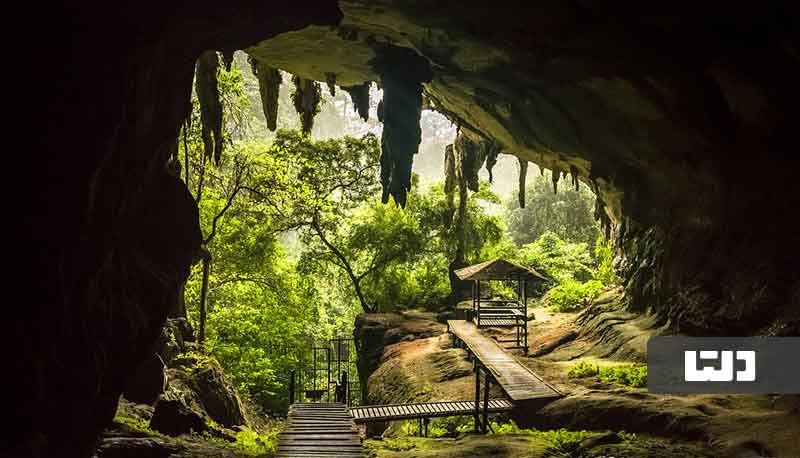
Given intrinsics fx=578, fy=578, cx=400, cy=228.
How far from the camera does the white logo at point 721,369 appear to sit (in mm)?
12438

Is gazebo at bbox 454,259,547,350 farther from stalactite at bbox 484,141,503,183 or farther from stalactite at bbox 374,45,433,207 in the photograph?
stalactite at bbox 484,141,503,183

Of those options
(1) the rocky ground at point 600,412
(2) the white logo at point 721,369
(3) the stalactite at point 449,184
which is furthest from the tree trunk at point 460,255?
(2) the white logo at point 721,369

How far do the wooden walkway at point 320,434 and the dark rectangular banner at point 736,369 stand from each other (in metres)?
7.35

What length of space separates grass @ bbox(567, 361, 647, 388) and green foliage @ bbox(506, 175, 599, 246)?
3179cm

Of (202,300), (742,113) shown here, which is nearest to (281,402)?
(202,300)

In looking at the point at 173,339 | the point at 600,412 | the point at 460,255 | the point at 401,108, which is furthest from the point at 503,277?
the point at 173,339

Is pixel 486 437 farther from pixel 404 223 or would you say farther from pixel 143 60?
pixel 404 223

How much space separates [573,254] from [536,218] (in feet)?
39.4

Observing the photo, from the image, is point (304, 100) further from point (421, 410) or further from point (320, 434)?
point (320, 434)

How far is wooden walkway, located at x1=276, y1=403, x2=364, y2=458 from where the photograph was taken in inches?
444

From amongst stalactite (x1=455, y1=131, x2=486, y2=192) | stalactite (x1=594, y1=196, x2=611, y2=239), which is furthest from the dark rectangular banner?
stalactite (x1=455, y1=131, x2=486, y2=192)

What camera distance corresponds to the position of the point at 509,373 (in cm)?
1742

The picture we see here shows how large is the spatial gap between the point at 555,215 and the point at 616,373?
36381mm

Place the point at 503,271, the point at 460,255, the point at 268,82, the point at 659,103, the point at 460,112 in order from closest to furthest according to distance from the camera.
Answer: the point at 659,103
the point at 268,82
the point at 503,271
the point at 460,112
the point at 460,255
